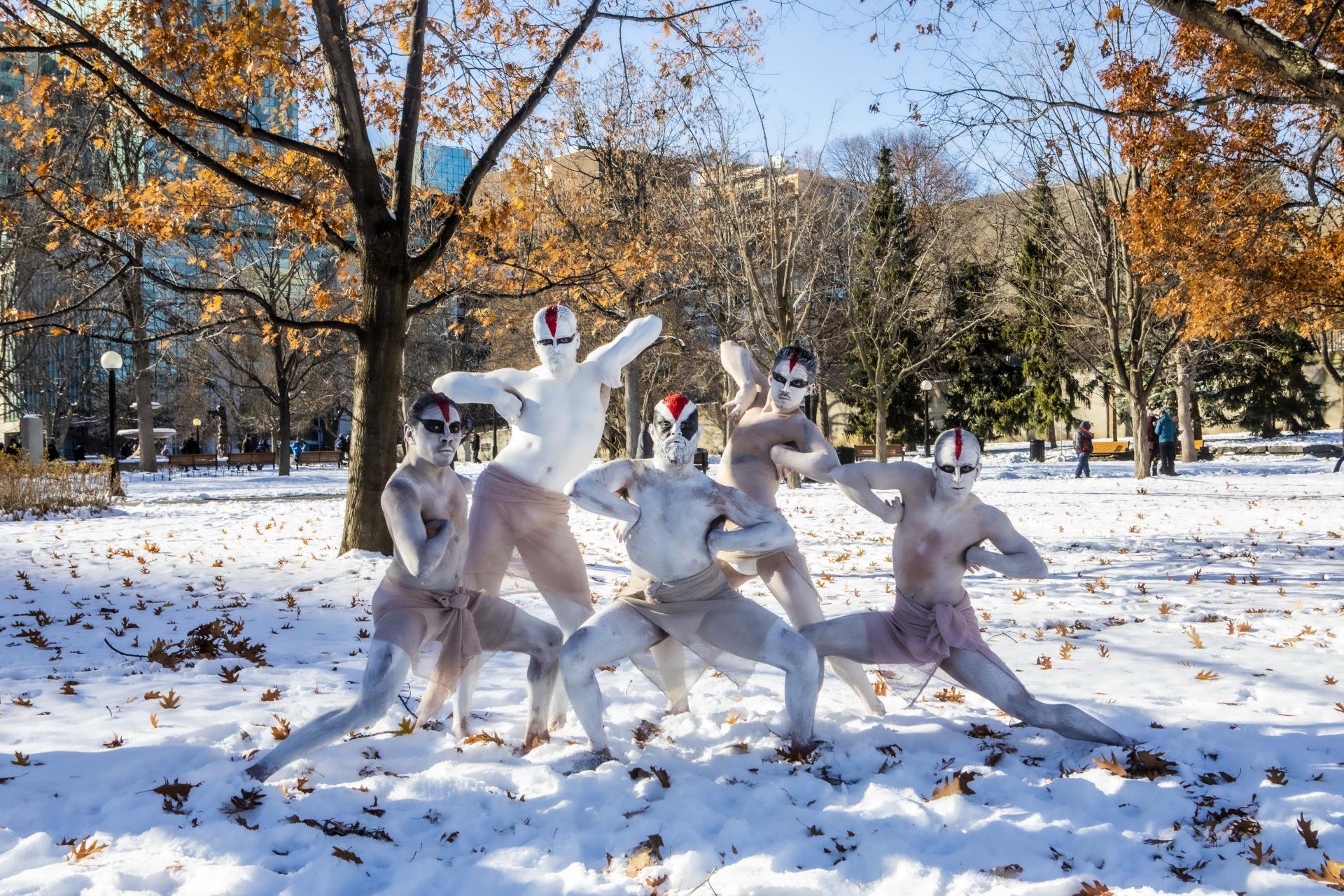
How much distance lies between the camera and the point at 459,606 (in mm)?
4277

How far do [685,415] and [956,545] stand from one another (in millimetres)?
1394

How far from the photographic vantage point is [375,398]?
944 centimetres

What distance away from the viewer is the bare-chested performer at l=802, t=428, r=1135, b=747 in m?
4.23

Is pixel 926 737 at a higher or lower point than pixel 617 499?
lower

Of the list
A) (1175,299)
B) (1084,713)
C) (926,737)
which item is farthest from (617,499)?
(1175,299)

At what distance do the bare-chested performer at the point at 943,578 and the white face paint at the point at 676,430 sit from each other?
758mm

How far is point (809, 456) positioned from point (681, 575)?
1.03 metres

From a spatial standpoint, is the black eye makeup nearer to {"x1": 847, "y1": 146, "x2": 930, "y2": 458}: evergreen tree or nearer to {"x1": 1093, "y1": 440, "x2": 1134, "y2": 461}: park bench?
{"x1": 847, "y1": 146, "x2": 930, "y2": 458}: evergreen tree

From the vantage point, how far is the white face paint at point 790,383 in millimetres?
4988

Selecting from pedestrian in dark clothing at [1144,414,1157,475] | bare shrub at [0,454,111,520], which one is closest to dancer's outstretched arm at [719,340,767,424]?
bare shrub at [0,454,111,520]

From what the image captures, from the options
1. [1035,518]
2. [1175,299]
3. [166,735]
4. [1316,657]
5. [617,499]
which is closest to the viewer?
[617,499]

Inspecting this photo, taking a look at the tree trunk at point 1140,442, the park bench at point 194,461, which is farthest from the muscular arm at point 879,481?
the park bench at point 194,461

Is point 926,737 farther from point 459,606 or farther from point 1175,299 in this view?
point 1175,299

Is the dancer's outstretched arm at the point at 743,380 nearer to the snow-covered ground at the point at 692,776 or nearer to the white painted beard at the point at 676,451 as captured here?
the white painted beard at the point at 676,451
